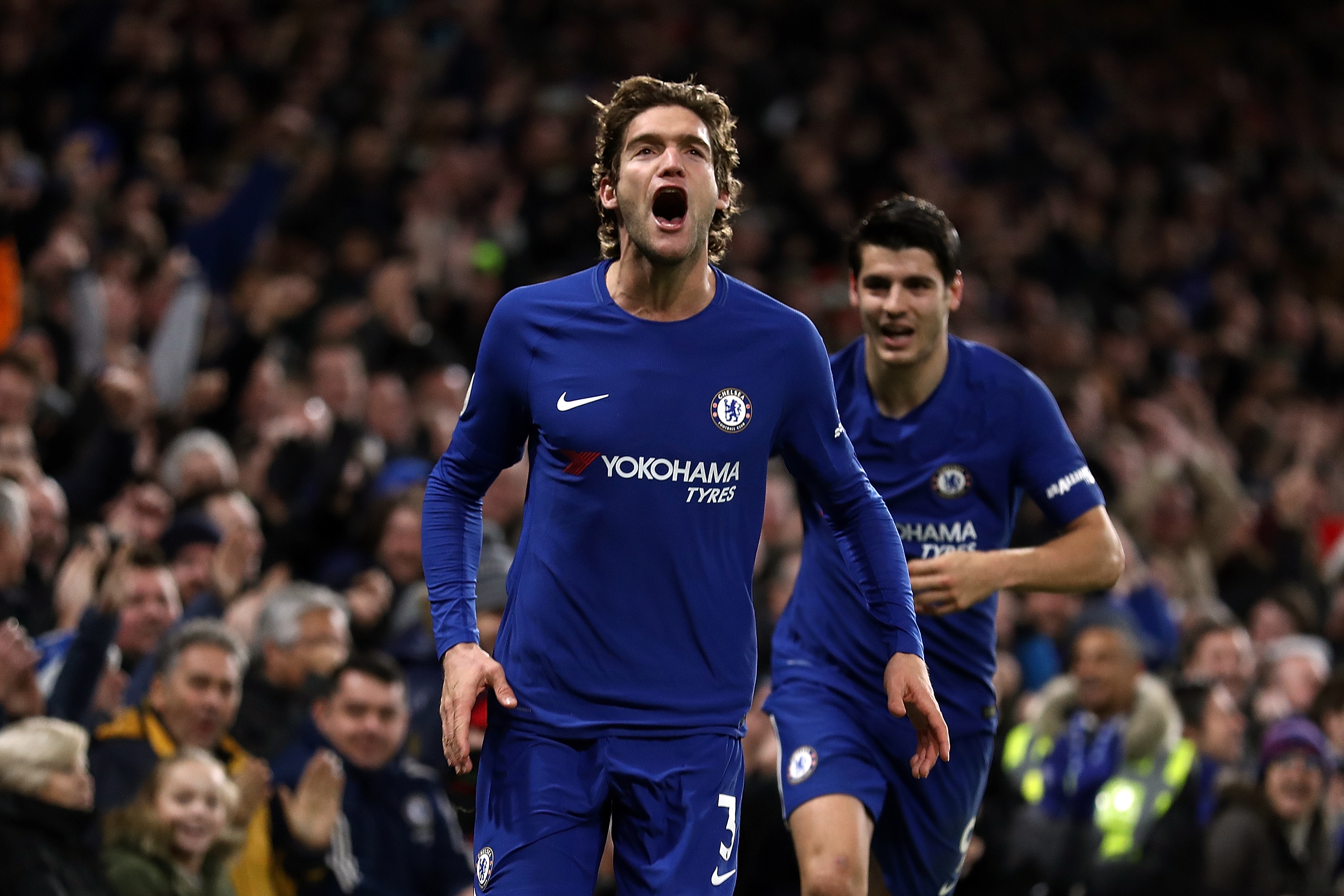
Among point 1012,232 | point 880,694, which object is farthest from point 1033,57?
point 880,694

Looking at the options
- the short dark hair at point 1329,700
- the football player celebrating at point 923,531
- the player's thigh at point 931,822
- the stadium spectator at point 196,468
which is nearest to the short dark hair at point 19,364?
the stadium spectator at point 196,468

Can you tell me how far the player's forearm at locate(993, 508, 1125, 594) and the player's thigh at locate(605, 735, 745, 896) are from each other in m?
1.34

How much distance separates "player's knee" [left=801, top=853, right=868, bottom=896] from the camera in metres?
4.44

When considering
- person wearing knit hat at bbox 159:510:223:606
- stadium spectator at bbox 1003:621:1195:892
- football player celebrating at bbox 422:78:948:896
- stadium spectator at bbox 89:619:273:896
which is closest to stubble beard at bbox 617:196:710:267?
football player celebrating at bbox 422:78:948:896

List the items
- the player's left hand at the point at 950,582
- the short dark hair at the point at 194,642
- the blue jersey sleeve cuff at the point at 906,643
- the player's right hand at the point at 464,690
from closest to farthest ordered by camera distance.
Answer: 1. the player's right hand at the point at 464,690
2. the blue jersey sleeve cuff at the point at 906,643
3. the player's left hand at the point at 950,582
4. the short dark hair at the point at 194,642

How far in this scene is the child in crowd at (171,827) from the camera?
18.1 ft

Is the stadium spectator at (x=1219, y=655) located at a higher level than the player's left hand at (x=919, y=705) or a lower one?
higher

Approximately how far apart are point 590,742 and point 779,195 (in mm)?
11503

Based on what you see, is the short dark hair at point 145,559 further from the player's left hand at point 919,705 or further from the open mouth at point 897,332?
the player's left hand at point 919,705

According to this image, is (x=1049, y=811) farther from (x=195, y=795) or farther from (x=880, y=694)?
(x=195, y=795)

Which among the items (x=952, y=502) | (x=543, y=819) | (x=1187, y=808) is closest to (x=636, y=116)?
(x=543, y=819)

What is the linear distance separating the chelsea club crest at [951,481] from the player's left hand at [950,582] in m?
0.46

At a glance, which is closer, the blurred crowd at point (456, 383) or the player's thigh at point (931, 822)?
the player's thigh at point (931, 822)

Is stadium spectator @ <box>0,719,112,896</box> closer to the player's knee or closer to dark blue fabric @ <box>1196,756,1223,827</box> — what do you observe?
the player's knee
